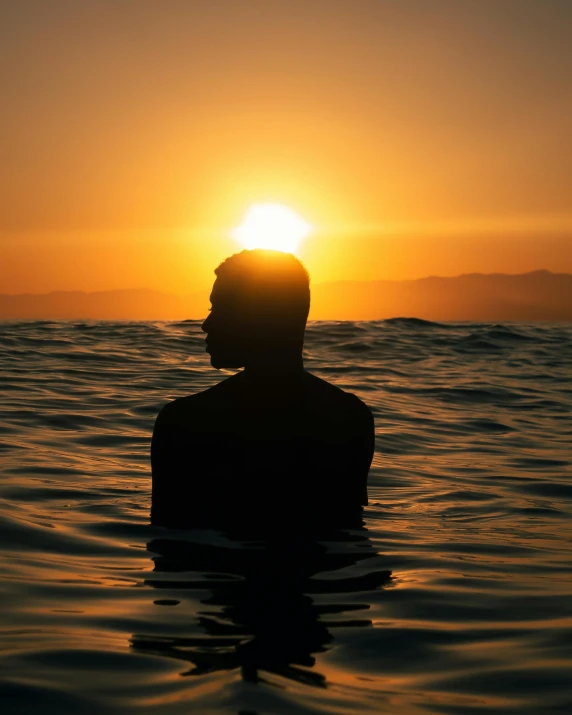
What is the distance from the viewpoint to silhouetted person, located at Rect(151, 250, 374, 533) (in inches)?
220

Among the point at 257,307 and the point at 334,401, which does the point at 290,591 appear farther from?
the point at 257,307

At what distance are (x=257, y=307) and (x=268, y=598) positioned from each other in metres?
1.73

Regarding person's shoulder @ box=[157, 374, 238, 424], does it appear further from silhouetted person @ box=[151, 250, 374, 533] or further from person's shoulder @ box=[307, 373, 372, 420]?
person's shoulder @ box=[307, 373, 372, 420]

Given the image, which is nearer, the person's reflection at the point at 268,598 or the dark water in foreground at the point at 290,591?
the dark water in foreground at the point at 290,591

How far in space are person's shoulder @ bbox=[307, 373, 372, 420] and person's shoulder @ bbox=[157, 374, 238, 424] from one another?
0.51m

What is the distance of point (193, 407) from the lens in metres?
5.61

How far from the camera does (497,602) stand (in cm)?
482

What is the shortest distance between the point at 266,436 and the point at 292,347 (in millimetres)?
535

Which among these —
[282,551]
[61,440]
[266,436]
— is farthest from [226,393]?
[61,440]

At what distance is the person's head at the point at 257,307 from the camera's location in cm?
555

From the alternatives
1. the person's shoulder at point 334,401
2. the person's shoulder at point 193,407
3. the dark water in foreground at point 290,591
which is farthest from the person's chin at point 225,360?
the dark water in foreground at point 290,591

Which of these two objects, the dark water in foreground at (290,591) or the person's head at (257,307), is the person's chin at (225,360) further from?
the dark water in foreground at (290,591)

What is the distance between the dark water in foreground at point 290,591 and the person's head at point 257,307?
890 millimetres

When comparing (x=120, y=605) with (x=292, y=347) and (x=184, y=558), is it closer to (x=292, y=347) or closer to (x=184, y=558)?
(x=184, y=558)
